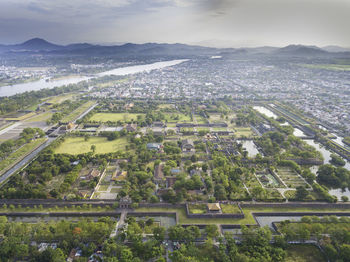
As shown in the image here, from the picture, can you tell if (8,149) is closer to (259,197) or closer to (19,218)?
(19,218)

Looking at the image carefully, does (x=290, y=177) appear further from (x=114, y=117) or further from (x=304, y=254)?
(x=114, y=117)

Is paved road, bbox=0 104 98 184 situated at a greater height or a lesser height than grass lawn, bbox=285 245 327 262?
greater

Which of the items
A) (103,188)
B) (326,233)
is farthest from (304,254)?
(103,188)

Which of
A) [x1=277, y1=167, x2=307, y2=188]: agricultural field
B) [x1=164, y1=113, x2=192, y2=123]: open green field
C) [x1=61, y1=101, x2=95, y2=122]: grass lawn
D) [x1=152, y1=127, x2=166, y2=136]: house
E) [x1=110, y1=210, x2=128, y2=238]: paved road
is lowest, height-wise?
[x1=110, y1=210, x2=128, y2=238]: paved road

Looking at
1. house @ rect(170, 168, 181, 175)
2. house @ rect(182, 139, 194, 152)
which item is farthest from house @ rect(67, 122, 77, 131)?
house @ rect(170, 168, 181, 175)

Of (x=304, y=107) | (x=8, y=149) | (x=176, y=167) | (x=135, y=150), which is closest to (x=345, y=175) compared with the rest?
(x=176, y=167)

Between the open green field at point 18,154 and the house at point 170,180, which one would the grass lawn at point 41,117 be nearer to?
the open green field at point 18,154

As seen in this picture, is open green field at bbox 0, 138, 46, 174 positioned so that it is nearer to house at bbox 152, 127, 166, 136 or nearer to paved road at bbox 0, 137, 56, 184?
paved road at bbox 0, 137, 56, 184
